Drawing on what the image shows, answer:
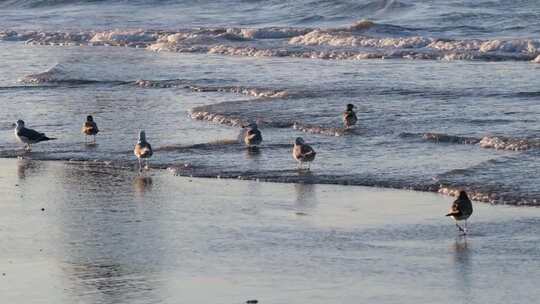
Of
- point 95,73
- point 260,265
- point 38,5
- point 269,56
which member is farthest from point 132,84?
point 38,5

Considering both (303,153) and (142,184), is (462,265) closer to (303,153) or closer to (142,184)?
(303,153)

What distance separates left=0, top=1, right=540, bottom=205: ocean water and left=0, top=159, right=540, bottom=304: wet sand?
1026 mm

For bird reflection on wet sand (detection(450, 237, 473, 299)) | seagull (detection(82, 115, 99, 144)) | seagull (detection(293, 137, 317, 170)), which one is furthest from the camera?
seagull (detection(82, 115, 99, 144))

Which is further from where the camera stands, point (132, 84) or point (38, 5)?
point (38, 5)

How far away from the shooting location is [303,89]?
2414cm

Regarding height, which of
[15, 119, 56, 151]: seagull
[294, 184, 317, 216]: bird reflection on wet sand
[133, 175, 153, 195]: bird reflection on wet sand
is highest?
[15, 119, 56, 151]: seagull

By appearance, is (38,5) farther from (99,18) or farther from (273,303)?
(273,303)

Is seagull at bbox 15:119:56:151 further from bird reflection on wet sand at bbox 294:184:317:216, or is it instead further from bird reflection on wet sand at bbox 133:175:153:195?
bird reflection on wet sand at bbox 294:184:317:216

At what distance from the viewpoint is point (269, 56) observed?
31234mm

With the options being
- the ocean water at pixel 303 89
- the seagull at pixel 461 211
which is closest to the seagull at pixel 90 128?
the ocean water at pixel 303 89

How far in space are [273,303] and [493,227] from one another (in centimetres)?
339

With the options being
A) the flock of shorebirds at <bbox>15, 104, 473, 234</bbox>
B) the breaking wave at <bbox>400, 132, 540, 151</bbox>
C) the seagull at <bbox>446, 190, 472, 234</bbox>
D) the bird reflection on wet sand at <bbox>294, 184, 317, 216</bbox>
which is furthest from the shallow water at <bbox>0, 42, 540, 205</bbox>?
the seagull at <bbox>446, 190, 472, 234</bbox>

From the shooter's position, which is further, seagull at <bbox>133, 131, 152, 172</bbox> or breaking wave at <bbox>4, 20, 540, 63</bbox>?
breaking wave at <bbox>4, 20, 540, 63</bbox>

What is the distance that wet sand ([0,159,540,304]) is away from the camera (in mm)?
10547
